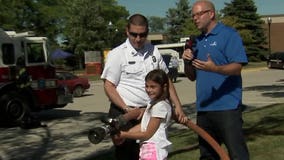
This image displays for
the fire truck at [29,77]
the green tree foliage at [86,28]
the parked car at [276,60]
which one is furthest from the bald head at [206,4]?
the green tree foliage at [86,28]

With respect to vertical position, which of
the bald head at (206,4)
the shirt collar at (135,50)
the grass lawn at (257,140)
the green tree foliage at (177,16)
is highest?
the green tree foliage at (177,16)

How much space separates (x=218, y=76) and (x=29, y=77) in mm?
10400

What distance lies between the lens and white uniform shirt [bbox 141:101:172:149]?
448 cm

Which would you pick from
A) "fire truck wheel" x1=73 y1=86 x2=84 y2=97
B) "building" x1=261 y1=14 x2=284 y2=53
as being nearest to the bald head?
"fire truck wheel" x1=73 y1=86 x2=84 y2=97

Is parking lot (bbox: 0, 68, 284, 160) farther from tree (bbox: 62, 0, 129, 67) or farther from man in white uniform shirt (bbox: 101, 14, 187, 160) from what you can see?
tree (bbox: 62, 0, 129, 67)

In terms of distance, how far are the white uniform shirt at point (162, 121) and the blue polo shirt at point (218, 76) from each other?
671 millimetres

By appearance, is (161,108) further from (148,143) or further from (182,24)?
(182,24)

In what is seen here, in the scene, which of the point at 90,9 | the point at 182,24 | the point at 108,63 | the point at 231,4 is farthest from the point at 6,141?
the point at 182,24

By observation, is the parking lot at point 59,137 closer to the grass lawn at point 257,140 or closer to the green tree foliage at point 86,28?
the grass lawn at point 257,140

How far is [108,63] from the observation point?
5172 millimetres

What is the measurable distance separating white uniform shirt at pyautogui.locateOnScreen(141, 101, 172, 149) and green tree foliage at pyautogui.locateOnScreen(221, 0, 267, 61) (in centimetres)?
5973

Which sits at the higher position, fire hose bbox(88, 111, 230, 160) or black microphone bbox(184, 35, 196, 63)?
black microphone bbox(184, 35, 196, 63)

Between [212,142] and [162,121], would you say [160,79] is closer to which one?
[162,121]

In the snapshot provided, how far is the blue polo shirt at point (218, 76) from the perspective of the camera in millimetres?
4922
